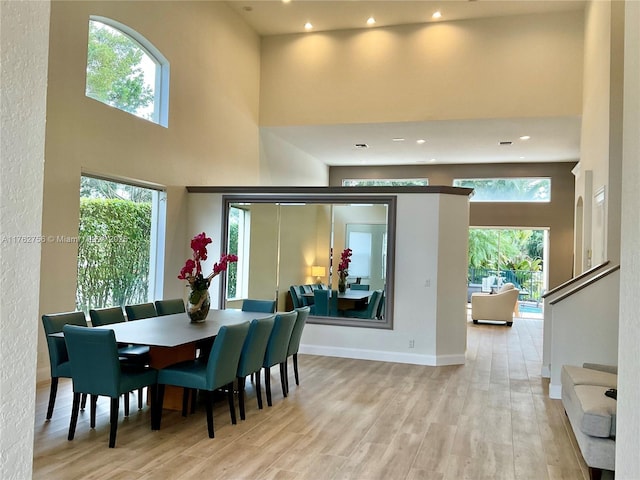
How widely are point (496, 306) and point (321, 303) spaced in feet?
17.8

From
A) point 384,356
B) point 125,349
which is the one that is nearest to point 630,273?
point 125,349

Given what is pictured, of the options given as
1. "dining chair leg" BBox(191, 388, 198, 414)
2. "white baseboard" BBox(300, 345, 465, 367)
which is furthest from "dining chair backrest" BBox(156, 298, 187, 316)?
"white baseboard" BBox(300, 345, 465, 367)

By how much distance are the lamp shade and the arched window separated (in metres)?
3.06

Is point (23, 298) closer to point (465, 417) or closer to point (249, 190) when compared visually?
point (465, 417)

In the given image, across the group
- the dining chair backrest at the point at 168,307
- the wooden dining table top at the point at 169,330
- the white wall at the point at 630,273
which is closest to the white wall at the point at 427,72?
the dining chair backrest at the point at 168,307

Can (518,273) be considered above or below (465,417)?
above

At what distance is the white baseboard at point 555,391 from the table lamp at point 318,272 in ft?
11.2

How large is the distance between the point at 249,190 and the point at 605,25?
17.2 ft

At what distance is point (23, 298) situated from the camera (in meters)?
0.89

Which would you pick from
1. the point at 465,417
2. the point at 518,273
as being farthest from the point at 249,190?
the point at 518,273

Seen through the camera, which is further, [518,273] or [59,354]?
[518,273]

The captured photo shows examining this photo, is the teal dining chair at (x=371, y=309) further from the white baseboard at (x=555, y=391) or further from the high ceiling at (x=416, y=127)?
the high ceiling at (x=416, y=127)

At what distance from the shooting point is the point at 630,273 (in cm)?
140

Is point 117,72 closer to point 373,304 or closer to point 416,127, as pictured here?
point 373,304
